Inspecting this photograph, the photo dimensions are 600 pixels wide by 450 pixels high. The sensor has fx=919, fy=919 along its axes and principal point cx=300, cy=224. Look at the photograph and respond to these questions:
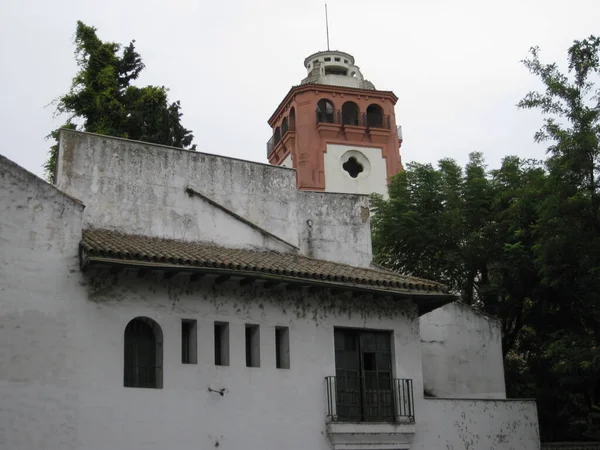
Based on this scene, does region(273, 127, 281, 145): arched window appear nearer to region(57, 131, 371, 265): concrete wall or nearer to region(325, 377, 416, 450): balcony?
region(57, 131, 371, 265): concrete wall

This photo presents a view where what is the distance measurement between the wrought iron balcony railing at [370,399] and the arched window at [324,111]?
30930 millimetres

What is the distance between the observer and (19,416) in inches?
644

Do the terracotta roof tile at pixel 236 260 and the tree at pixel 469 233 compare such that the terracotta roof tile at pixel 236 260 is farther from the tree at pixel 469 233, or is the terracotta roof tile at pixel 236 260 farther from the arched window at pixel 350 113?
the arched window at pixel 350 113

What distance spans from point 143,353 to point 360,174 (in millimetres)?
32923

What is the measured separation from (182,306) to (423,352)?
770cm

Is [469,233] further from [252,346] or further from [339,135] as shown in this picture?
[339,135]

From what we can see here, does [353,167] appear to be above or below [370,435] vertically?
above

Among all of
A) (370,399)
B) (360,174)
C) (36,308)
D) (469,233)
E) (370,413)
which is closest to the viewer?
(36,308)

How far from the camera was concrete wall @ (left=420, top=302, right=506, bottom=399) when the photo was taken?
934 inches

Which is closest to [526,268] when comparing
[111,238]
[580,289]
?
[580,289]

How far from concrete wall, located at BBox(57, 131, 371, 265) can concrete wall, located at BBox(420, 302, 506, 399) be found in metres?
2.61

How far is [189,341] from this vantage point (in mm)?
18969

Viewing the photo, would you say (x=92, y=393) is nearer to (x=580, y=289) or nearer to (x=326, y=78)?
(x=580, y=289)

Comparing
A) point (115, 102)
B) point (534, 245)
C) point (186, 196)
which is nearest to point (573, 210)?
point (534, 245)
